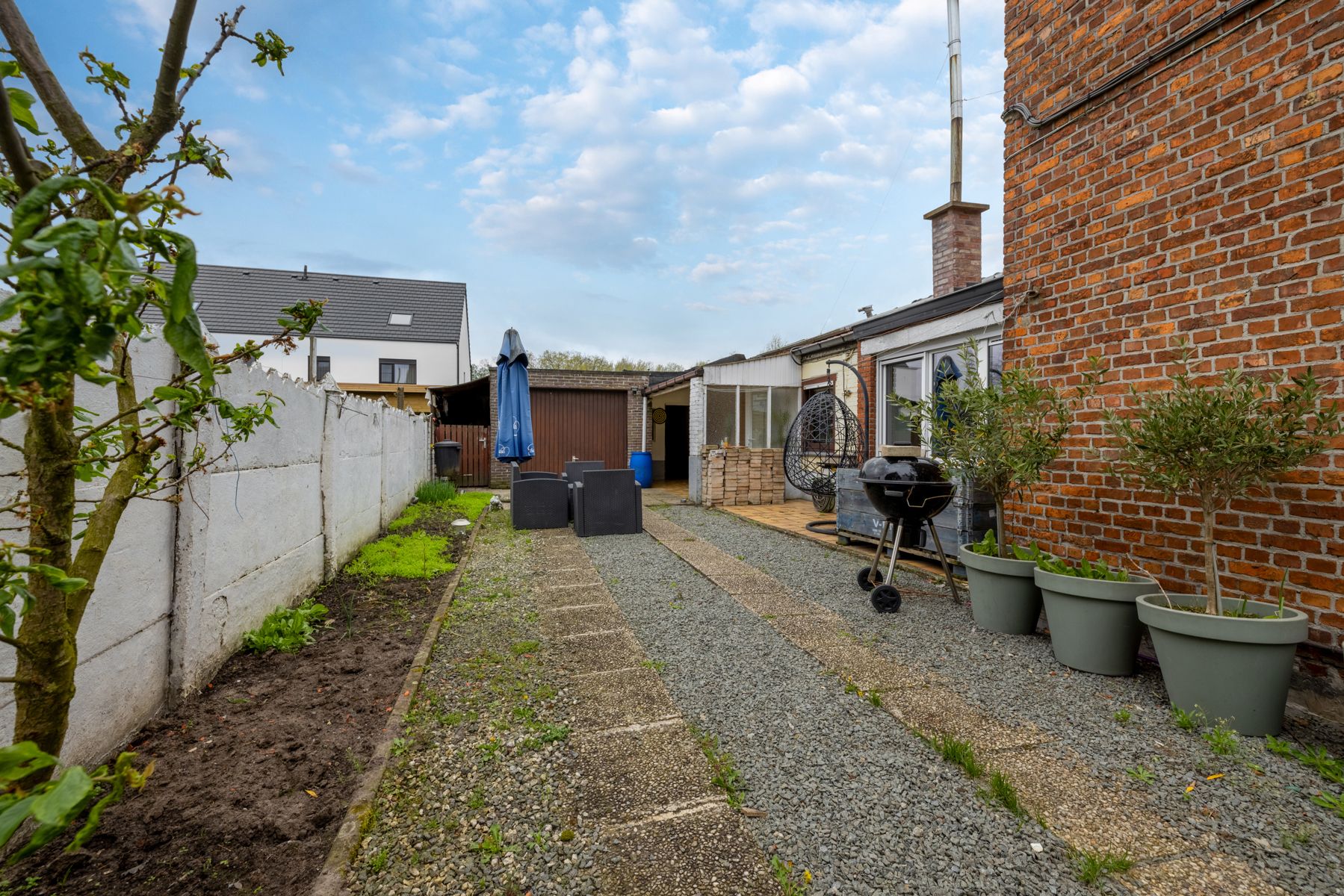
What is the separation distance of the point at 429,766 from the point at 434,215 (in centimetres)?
916

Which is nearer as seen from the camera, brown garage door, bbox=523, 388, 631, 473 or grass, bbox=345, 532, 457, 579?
grass, bbox=345, 532, 457, 579

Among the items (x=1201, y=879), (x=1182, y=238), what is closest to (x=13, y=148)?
(x=1201, y=879)

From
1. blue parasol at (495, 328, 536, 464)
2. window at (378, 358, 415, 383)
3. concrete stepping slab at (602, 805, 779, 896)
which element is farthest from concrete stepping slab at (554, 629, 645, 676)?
window at (378, 358, 415, 383)

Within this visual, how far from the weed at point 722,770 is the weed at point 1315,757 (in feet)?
6.84

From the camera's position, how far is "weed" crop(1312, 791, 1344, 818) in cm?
193

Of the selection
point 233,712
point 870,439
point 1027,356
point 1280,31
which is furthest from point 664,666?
point 870,439

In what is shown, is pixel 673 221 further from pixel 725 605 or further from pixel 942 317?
pixel 725 605

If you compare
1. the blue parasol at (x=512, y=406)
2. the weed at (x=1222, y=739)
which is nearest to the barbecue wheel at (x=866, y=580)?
the weed at (x=1222, y=739)

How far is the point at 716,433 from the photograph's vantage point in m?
11.5

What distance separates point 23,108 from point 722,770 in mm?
2434

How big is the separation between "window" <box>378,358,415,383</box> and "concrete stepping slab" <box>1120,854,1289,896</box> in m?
24.7

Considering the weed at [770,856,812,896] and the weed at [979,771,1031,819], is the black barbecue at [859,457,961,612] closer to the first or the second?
the weed at [979,771,1031,819]

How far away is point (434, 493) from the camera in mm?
9586

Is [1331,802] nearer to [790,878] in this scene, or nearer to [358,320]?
[790,878]
